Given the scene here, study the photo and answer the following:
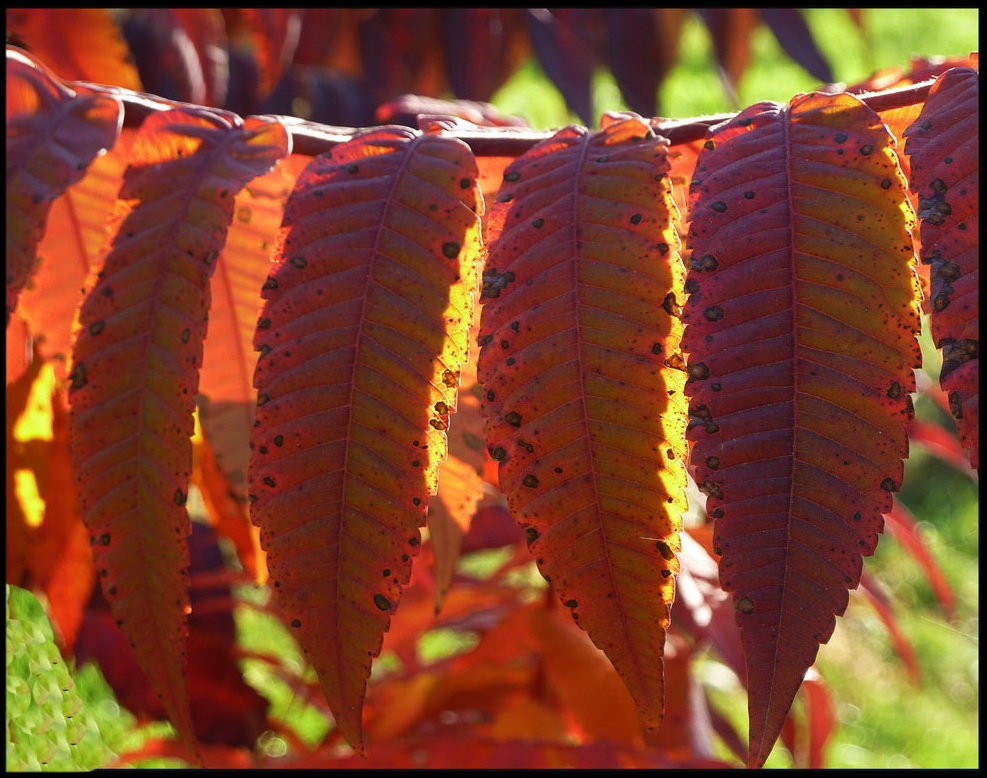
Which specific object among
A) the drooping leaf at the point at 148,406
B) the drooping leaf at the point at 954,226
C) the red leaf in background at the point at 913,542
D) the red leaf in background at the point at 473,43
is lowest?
the red leaf in background at the point at 913,542

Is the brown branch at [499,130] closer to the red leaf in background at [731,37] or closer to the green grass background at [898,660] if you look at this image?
the red leaf in background at [731,37]

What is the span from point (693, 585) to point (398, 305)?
54 cm

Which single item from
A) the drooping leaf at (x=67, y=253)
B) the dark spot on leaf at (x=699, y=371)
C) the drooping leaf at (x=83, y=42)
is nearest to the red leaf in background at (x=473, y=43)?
the drooping leaf at (x=83, y=42)

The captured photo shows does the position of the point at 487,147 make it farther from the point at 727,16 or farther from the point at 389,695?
the point at 727,16

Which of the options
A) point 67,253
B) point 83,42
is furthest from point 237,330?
point 83,42

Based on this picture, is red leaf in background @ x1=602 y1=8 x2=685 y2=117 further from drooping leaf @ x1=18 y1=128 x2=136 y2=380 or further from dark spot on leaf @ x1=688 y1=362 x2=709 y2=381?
dark spot on leaf @ x1=688 y1=362 x2=709 y2=381

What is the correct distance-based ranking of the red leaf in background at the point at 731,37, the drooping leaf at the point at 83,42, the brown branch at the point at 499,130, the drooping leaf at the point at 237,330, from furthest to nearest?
the red leaf in background at the point at 731,37 → the drooping leaf at the point at 83,42 → the drooping leaf at the point at 237,330 → the brown branch at the point at 499,130

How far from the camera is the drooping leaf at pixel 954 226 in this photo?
18.1 inches

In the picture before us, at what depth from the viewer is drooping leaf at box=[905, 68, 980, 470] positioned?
0.46 m

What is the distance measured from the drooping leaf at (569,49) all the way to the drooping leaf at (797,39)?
240 mm

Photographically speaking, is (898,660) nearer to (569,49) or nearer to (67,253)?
(569,49)

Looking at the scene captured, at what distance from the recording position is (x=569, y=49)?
4.71 feet

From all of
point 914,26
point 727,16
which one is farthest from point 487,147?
point 914,26

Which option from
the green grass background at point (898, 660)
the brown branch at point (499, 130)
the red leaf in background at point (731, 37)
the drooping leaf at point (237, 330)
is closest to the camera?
the brown branch at point (499, 130)
